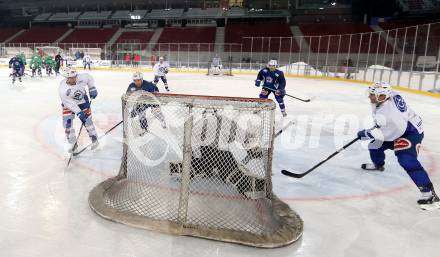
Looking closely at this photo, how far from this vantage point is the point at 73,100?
443 cm

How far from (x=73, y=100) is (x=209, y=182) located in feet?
7.18

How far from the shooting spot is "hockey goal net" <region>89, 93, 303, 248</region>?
2656mm

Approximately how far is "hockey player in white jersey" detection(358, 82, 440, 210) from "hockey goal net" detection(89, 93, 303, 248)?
1.06 m

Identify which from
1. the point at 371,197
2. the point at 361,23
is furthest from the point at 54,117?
the point at 361,23

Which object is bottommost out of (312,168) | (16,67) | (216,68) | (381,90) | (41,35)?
(312,168)

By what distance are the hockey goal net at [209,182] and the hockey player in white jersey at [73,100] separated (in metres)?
0.86

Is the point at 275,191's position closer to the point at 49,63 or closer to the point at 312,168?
the point at 312,168

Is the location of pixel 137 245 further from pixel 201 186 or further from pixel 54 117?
pixel 54 117

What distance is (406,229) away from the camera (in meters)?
2.73

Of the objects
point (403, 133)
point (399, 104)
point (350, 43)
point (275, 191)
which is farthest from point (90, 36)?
point (403, 133)

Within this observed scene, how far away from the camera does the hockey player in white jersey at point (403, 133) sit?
307 cm

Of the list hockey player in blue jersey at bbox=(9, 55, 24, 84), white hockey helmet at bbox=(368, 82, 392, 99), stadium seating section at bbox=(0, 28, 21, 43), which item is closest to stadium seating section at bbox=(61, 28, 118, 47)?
stadium seating section at bbox=(0, 28, 21, 43)

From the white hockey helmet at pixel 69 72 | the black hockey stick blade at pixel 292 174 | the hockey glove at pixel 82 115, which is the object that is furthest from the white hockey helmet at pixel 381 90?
the white hockey helmet at pixel 69 72

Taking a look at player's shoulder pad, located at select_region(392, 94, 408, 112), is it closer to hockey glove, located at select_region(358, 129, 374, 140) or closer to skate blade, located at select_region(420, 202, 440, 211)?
hockey glove, located at select_region(358, 129, 374, 140)
